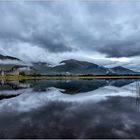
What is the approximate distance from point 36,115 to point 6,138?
6.60 meters

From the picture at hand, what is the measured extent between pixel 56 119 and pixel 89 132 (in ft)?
15.8

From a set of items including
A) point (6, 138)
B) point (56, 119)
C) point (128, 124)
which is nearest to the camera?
point (6, 138)

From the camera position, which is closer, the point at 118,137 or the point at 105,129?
the point at 118,137

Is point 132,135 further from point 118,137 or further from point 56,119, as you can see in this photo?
point 56,119

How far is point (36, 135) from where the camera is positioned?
39.6ft

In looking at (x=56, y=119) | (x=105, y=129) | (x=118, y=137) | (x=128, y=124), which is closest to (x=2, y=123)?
(x=56, y=119)

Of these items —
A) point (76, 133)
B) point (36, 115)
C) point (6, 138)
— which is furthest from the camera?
point (36, 115)

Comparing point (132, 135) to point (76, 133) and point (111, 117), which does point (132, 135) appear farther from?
point (111, 117)

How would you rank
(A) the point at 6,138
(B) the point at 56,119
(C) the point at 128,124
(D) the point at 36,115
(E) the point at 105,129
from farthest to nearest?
1. (D) the point at 36,115
2. (B) the point at 56,119
3. (C) the point at 128,124
4. (E) the point at 105,129
5. (A) the point at 6,138

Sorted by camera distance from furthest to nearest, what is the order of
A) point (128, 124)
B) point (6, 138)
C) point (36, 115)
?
point (36, 115) → point (128, 124) → point (6, 138)

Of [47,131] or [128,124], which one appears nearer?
[47,131]

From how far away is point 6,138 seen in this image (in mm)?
11664

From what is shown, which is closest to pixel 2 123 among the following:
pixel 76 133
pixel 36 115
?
pixel 36 115

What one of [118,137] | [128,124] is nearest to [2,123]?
[118,137]
